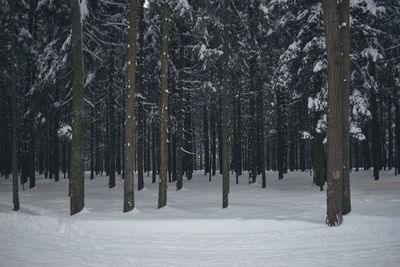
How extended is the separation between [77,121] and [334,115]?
8591mm

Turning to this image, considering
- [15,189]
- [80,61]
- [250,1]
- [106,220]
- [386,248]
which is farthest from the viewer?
[250,1]

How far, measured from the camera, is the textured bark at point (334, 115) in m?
9.45

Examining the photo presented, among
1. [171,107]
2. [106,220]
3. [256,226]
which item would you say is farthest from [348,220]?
[171,107]

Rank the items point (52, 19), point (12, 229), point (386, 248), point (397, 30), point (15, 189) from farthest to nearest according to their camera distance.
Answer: point (397, 30) → point (52, 19) → point (15, 189) → point (12, 229) → point (386, 248)

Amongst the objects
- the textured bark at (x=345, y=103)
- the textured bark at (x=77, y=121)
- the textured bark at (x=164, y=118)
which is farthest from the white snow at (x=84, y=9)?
the textured bark at (x=345, y=103)

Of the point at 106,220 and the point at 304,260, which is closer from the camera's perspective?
the point at 304,260

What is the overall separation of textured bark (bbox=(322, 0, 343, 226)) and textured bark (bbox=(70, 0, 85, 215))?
27.6 ft

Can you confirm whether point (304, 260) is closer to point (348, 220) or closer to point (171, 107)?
point (348, 220)

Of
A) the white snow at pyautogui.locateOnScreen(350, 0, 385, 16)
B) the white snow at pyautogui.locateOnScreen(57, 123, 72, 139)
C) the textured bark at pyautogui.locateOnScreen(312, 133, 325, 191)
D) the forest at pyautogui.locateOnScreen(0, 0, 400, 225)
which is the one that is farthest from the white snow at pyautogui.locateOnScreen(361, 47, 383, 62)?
the white snow at pyautogui.locateOnScreen(57, 123, 72, 139)

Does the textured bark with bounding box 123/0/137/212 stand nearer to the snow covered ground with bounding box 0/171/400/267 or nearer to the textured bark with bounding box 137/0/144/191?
the snow covered ground with bounding box 0/171/400/267

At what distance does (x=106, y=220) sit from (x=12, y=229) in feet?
8.30

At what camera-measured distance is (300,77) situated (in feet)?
62.9

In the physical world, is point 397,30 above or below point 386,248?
above

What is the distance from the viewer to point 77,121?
1195 cm
